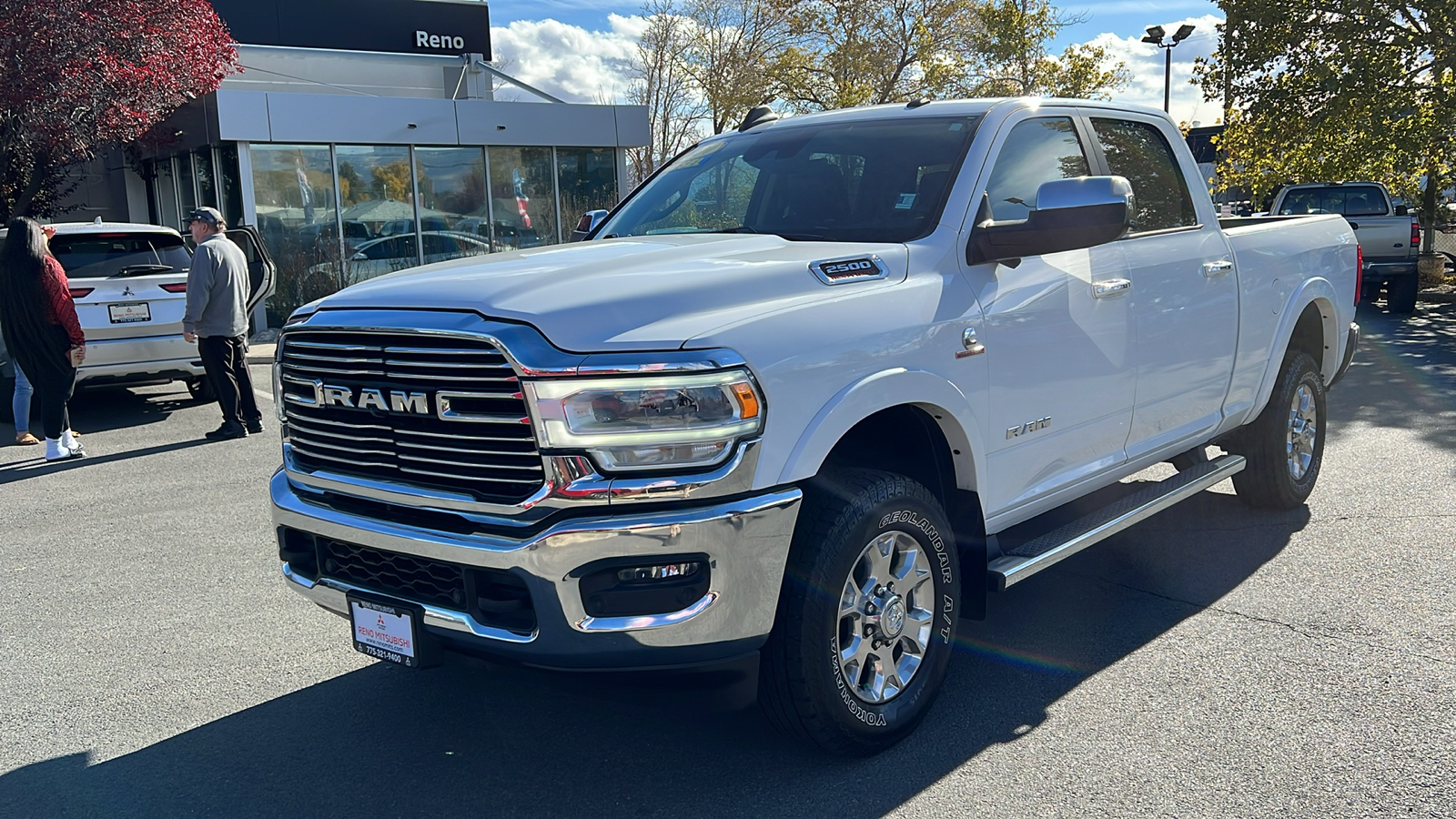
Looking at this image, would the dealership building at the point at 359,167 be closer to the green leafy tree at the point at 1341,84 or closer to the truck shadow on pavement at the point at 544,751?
the green leafy tree at the point at 1341,84

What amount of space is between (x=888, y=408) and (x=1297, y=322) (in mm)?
3622

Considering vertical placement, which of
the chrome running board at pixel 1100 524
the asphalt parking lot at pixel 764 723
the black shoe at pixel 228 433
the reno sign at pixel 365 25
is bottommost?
the asphalt parking lot at pixel 764 723

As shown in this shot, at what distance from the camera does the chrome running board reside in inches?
156

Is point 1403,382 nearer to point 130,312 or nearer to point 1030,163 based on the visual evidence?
point 1030,163

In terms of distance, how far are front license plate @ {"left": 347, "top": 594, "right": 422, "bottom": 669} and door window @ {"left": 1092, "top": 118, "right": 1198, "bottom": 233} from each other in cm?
325

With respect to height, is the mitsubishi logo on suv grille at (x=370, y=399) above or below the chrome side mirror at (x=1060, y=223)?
below

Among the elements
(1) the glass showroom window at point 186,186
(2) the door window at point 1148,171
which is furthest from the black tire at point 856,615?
(1) the glass showroom window at point 186,186

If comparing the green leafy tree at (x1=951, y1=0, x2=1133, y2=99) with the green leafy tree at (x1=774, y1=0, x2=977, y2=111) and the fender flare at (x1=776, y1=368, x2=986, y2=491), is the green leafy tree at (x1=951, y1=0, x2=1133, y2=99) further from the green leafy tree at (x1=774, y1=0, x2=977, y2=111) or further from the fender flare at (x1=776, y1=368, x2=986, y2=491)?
the fender flare at (x1=776, y1=368, x2=986, y2=491)

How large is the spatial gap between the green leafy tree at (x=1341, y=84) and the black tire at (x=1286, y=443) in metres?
12.9

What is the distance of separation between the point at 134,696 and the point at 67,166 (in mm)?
20440

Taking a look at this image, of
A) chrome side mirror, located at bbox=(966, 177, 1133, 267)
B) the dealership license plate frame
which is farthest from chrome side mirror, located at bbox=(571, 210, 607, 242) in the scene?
the dealership license plate frame

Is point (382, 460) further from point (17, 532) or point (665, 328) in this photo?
point (17, 532)

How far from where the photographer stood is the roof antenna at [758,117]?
5188 mm

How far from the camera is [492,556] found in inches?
119
